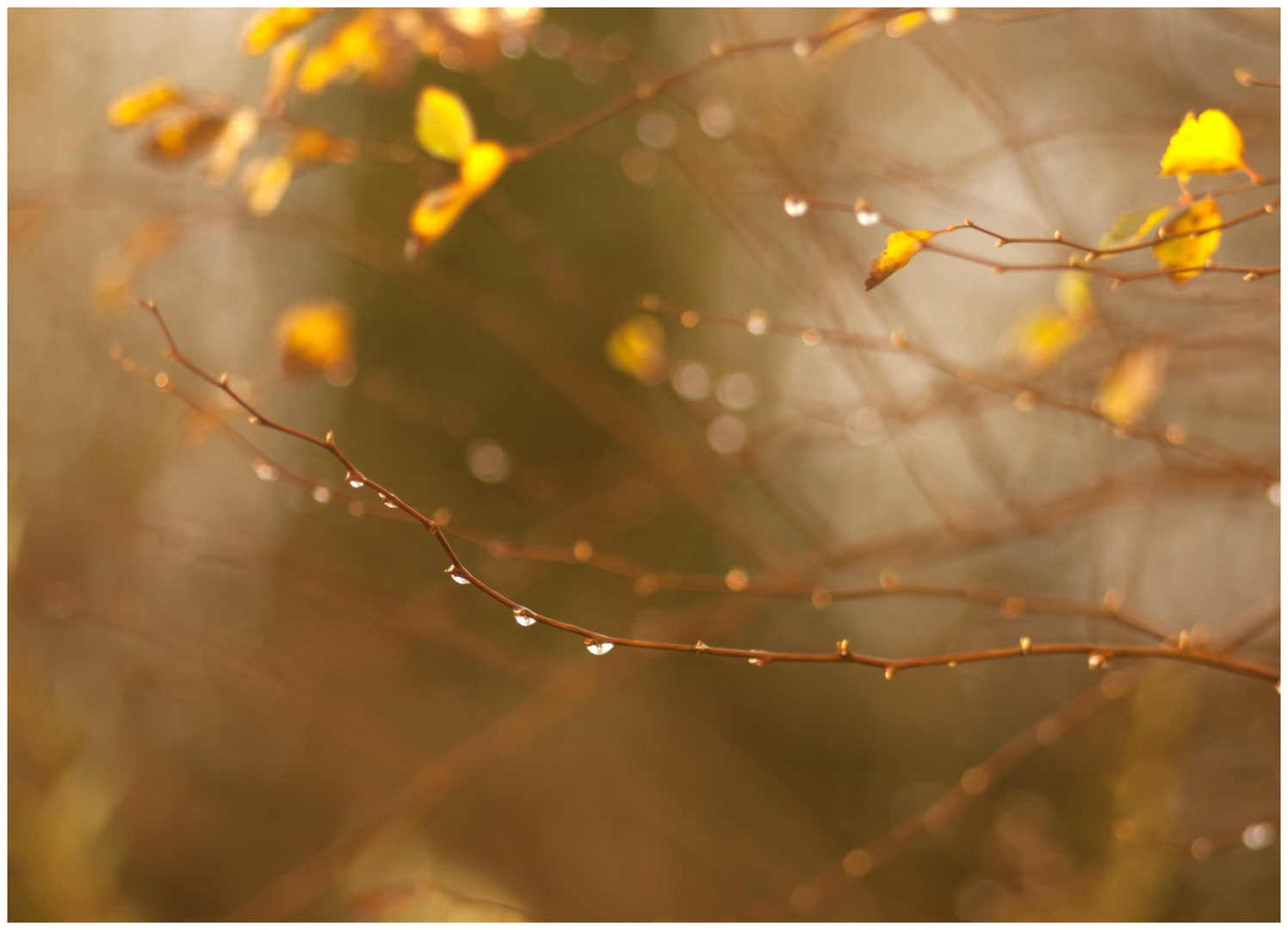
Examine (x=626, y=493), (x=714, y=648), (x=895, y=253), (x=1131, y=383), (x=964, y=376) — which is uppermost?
(x=626, y=493)

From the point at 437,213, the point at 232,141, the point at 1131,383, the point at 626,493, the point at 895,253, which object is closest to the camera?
the point at 895,253

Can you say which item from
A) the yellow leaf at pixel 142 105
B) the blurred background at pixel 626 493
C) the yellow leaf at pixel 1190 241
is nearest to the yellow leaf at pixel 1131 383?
the blurred background at pixel 626 493

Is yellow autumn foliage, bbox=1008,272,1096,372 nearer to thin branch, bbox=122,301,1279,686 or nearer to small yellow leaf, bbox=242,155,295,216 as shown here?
thin branch, bbox=122,301,1279,686

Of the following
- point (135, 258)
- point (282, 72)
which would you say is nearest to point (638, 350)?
point (282, 72)

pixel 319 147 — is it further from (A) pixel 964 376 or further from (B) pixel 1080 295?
(B) pixel 1080 295

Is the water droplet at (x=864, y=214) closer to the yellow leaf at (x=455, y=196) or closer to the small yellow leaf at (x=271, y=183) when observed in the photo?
the yellow leaf at (x=455, y=196)

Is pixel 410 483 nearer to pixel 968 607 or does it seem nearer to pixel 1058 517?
pixel 968 607
